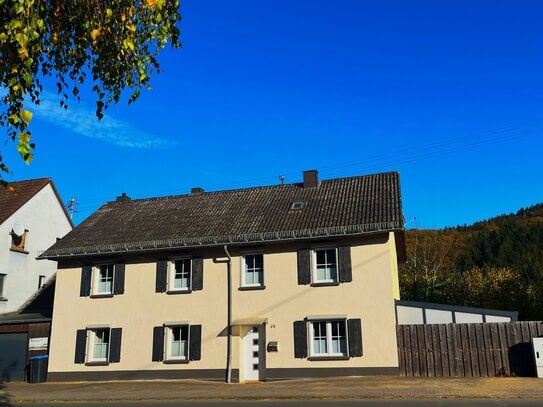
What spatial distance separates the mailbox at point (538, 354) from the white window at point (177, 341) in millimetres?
12111

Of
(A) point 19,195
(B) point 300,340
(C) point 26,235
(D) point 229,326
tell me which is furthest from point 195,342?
(A) point 19,195

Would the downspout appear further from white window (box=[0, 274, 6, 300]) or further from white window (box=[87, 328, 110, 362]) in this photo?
white window (box=[0, 274, 6, 300])

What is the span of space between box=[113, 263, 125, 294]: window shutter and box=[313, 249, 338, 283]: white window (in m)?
8.05

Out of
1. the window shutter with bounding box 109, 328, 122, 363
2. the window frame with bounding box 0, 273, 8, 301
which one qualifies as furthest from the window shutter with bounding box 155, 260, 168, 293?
the window frame with bounding box 0, 273, 8, 301

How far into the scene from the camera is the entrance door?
1977 cm

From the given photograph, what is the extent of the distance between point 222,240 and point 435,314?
27.2ft

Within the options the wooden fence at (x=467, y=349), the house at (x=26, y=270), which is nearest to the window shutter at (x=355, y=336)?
the wooden fence at (x=467, y=349)

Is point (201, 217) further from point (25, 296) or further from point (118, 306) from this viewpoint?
point (25, 296)

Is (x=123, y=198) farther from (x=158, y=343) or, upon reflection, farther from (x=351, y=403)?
(x=351, y=403)

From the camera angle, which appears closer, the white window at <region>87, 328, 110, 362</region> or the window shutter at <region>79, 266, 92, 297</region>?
the white window at <region>87, 328, 110, 362</region>

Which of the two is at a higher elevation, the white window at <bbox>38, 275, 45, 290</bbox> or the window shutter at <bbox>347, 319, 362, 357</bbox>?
the white window at <bbox>38, 275, 45, 290</bbox>

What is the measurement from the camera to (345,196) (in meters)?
22.0

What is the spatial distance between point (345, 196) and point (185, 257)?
22.9 ft

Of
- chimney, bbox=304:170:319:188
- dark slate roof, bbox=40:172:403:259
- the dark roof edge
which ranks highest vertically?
chimney, bbox=304:170:319:188
